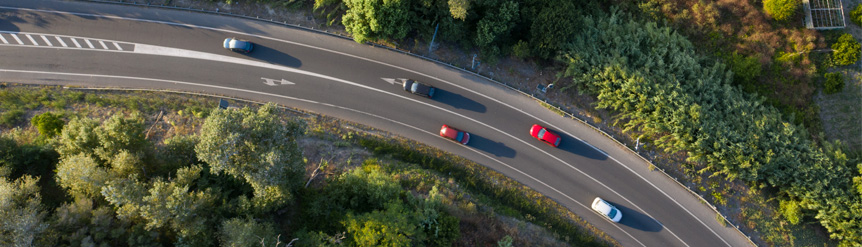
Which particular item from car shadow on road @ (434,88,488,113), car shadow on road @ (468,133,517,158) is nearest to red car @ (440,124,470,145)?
car shadow on road @ (468,133,517,158)

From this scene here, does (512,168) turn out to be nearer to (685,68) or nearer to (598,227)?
(598,227)

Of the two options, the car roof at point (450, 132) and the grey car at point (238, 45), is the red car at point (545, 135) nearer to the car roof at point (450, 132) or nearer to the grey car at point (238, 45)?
the car roof at point (450, 132)

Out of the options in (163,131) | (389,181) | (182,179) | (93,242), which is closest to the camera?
(93,242)

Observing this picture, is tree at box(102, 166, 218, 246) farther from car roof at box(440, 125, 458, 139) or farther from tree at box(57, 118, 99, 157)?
car roof at box(440, 125, 458, 139)

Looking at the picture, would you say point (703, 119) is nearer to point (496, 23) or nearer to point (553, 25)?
point (553, 25)

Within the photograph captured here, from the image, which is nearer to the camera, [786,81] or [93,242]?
[93,242]

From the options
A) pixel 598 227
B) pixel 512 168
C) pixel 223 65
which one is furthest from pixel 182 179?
pixel 598 227

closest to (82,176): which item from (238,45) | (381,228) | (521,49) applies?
(238,45)

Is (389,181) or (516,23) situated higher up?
(516,23)
